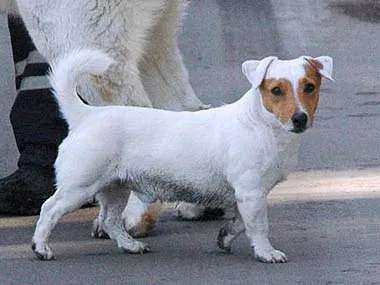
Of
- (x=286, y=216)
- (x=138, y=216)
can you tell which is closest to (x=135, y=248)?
(x=138, y=216)

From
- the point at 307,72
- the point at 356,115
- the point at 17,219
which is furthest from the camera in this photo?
the point at 356,115

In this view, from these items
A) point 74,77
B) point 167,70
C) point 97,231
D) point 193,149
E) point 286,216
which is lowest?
point 286,216

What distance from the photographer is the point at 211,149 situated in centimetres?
561

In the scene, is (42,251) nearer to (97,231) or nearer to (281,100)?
(97,231)

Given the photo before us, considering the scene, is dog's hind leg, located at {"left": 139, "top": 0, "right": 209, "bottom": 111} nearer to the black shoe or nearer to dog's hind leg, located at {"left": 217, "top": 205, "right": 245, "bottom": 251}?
the black shoe

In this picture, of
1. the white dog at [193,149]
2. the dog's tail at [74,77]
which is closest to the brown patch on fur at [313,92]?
the white dog at [193,149]

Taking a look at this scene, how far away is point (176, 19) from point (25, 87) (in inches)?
37.1

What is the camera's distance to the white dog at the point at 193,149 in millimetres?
5512

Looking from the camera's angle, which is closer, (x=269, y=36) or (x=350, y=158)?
(x=350, y=158)

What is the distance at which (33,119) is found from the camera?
23.0 feet

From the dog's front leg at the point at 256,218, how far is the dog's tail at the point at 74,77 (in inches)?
29.6

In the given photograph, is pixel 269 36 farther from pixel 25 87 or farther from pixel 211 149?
pixel 211 149

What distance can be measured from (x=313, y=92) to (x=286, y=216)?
1080 millimetres

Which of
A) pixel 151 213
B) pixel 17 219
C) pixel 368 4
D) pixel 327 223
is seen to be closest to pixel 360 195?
pixel 327 223
